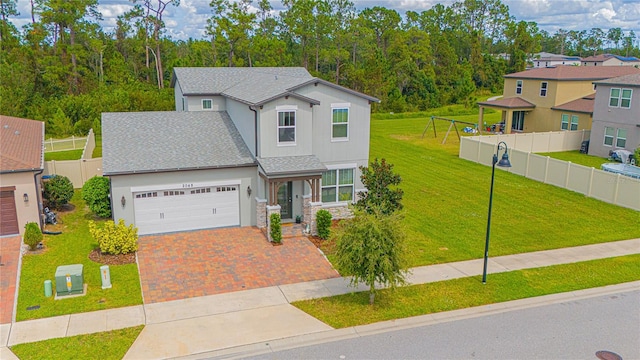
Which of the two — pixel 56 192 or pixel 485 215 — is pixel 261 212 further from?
pixel 485 215

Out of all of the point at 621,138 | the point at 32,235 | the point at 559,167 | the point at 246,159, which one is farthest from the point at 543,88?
the point at 32,235

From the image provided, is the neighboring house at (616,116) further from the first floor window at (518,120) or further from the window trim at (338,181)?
the window trim at (338,181)

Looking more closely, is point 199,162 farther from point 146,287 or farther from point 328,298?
point 328,298

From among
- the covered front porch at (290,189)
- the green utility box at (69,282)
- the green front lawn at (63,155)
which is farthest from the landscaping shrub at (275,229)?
the green front lawn at (63,155)

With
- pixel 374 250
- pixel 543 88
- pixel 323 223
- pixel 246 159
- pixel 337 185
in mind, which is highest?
pixel 543 88

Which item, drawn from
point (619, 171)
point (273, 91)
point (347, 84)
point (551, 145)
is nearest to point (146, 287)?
point (273, 91)


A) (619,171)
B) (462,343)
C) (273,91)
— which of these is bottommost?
(462,343)

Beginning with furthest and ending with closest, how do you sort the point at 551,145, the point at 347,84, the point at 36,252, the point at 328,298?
the point at 347,84 < the point at 551,145 < the point at 36,252 < the point at 328,298
